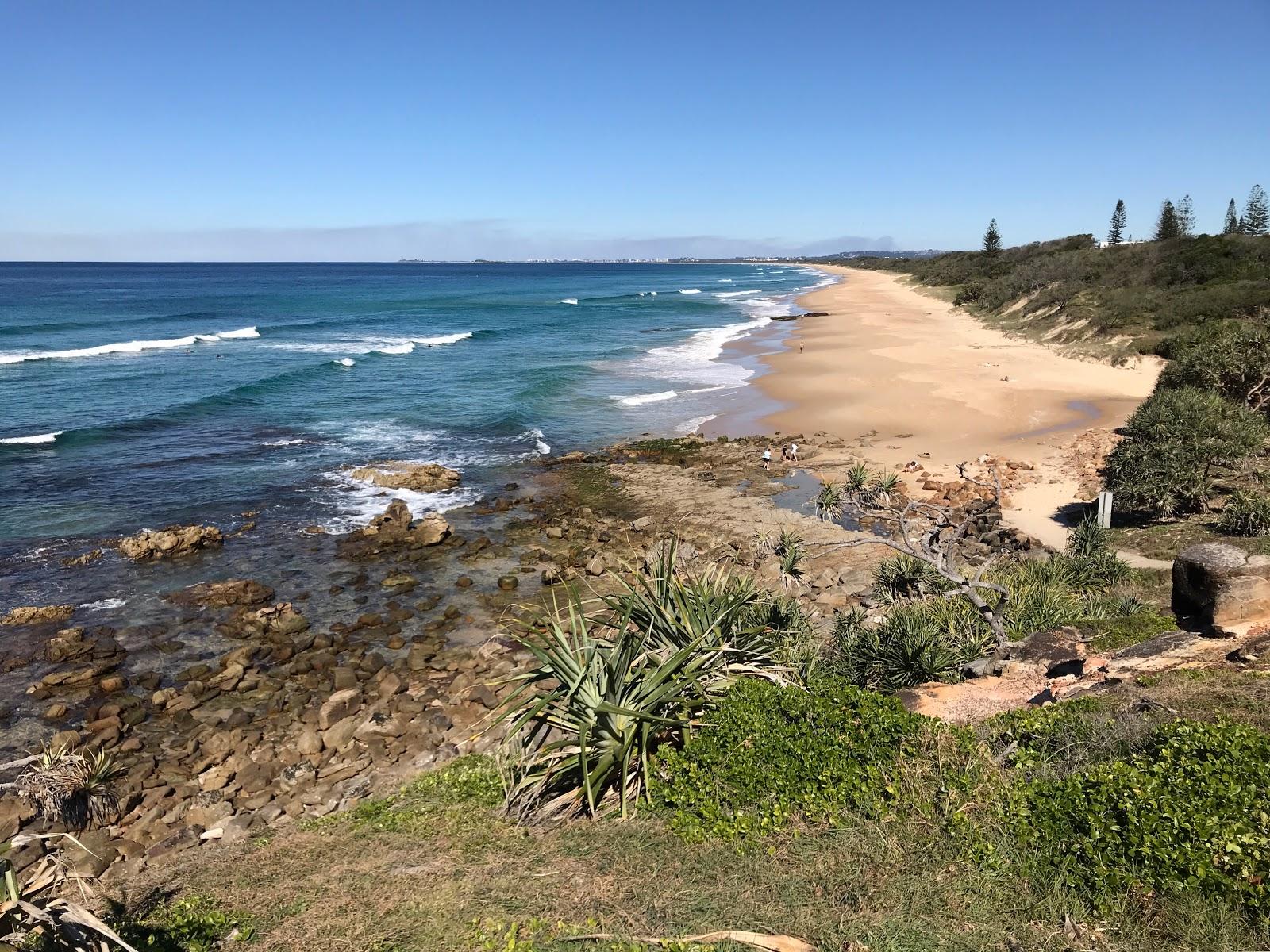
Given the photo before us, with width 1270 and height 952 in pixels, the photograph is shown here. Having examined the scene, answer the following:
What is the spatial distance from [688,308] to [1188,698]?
7614cm

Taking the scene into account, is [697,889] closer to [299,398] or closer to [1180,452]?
[1180,452]

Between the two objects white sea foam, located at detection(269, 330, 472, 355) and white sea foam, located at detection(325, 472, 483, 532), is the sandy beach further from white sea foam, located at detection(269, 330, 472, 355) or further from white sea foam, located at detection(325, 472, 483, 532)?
white sea foam, located at detection(269, 330, 472, 355)

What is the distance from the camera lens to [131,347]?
48.1 metres

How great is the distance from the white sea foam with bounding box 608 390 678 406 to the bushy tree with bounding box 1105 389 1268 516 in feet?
65.8

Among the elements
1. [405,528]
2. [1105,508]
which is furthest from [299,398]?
[1105,508]

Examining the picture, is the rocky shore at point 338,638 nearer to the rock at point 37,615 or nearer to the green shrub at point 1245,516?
the rock at point 37,615

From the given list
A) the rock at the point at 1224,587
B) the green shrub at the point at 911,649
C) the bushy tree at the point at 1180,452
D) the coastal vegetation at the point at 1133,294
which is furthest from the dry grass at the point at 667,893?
the coastal vegetation at the point at 1133,294

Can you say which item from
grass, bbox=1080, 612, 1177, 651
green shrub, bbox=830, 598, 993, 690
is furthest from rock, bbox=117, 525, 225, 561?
grass, bbox=1080, 612, 1177, 651

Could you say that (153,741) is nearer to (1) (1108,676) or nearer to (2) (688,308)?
(1) (1108,676)

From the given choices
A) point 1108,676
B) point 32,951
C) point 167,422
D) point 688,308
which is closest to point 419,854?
point 32,951

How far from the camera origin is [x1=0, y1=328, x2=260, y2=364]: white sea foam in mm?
43031

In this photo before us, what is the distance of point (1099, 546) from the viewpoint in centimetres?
1280

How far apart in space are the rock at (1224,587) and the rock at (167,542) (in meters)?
19.2

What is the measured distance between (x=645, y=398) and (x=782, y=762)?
1116 inches
